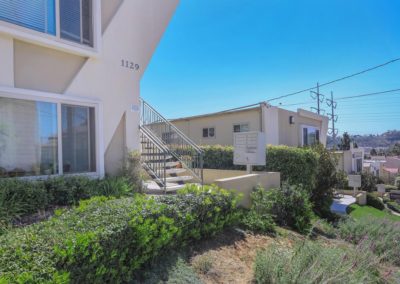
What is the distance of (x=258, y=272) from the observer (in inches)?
135

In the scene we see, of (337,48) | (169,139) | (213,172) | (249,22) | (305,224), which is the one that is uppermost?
(249,22)

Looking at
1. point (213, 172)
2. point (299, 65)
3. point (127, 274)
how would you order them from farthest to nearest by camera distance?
point (299, 65) < point (213, 172) < point (127, 274)

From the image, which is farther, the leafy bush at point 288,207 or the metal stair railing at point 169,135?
the metal stair railing at point 169,135

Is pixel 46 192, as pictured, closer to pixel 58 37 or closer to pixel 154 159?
pixel 58 37

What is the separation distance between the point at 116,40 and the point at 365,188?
76.4 ft

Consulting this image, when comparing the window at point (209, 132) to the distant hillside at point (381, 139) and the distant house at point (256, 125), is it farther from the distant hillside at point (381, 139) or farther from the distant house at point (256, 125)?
the distant hillside at point (381, 139)

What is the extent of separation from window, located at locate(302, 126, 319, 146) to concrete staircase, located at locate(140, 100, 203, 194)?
28.1 feet

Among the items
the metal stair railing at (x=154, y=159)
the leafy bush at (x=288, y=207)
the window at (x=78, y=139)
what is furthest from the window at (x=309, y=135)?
the window at (x=78, y=139)

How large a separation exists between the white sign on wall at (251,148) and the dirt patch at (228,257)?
9.98ft

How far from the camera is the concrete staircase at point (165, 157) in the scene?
289 inches

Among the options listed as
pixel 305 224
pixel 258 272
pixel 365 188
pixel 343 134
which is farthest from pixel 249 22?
pixel 343 134

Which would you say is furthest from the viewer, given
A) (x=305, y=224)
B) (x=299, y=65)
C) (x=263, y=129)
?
(x=299, y=65)

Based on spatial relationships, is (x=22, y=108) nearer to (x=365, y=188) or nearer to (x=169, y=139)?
(x=169, y=139)

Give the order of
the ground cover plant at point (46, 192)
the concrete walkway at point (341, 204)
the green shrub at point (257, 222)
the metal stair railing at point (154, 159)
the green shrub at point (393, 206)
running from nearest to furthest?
the ground cover plant at point (46, 192)
the green shrub at point (257, 222)
the metal stair railing at point (154, 159)
the concrete walkway at point (341, 204)
the green shrub at point (393, 206)
